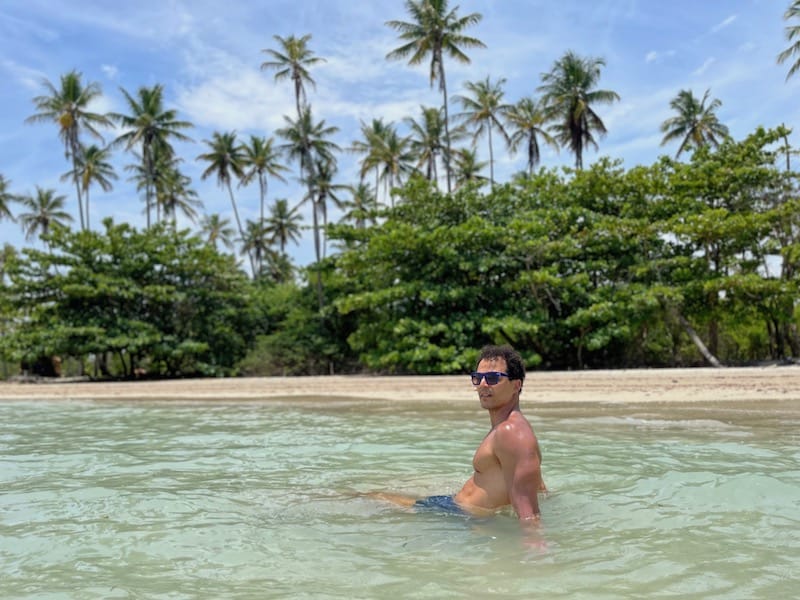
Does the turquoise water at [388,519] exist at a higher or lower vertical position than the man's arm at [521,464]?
lower

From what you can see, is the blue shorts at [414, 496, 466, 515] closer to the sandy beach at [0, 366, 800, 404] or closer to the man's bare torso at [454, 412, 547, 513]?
the man's bare torso at [454, 412, 547, 513]

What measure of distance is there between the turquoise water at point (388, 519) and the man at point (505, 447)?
0.19 m

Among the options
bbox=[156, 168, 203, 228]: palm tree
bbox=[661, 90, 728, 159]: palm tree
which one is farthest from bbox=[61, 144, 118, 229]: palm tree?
bbox=[661, 90, 728, 159]: palm tree

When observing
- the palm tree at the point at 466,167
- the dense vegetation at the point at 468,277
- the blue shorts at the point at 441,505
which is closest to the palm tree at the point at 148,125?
the dense vegetation at the point at 468,277

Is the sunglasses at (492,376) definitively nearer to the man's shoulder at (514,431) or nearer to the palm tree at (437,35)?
the man's shoulder at (514,431)

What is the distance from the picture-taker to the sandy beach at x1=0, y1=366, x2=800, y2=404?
13.9 metres

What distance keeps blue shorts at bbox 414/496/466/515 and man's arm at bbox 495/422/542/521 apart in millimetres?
679

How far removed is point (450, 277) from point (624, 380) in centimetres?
925

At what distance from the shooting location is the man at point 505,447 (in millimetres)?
3980

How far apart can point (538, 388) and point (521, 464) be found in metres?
12.6

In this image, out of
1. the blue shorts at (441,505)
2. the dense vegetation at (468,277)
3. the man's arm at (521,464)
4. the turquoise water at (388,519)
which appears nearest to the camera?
the turquoise water at (388,519)

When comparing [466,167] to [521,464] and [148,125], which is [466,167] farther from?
[521,464]

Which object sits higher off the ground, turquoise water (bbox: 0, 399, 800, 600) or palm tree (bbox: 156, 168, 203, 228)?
palm tree (bbox: 156, 168, 203, 228)

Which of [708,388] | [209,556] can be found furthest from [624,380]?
[209,556]
